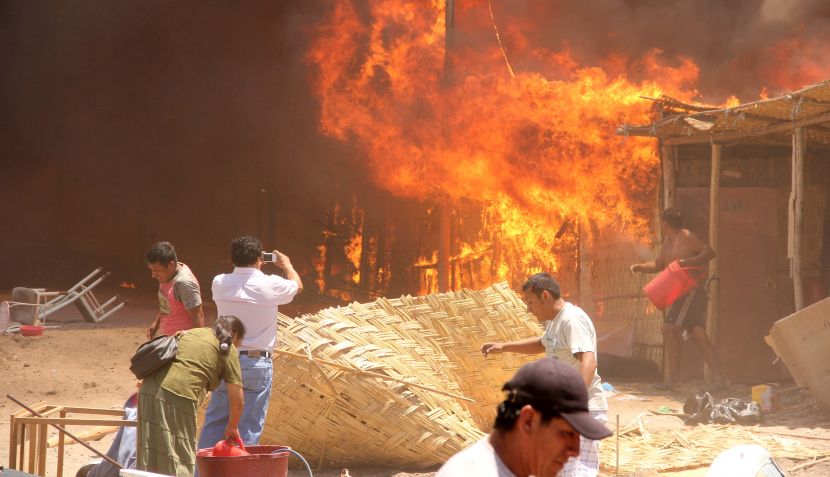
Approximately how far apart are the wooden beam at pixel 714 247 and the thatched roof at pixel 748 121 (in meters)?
0.31

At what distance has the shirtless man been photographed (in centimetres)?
974

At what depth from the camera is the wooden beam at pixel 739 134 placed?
870 cm

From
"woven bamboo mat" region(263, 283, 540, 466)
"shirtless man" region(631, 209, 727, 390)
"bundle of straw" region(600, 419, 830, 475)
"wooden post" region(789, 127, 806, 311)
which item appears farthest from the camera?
"shirtless man" region(631, 209, 727, 390)

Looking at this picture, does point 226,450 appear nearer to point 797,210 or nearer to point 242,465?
point 242,465

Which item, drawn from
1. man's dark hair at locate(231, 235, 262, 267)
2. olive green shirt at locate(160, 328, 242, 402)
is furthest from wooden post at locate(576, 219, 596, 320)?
olive green shirt at locate(160, 328, 242, 402)

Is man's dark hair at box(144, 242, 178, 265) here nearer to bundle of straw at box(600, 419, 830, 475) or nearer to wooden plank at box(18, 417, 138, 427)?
wooden plank at box(18, 417, 138, 427)

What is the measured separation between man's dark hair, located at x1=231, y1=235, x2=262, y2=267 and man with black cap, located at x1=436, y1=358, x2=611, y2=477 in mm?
3756

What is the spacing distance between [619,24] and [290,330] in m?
12.3

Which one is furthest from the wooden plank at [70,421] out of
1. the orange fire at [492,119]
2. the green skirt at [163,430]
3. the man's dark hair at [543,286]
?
the orange fire at [492,119]

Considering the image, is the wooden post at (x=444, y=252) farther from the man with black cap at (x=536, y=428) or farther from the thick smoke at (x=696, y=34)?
the man with black cap at (x=536, y=428)

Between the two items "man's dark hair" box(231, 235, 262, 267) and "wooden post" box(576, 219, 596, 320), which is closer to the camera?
"man's dark hair" box(231, 235, 262, 267)

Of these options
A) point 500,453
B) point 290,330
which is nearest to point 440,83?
point 290,330

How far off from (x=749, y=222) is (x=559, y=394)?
937cm

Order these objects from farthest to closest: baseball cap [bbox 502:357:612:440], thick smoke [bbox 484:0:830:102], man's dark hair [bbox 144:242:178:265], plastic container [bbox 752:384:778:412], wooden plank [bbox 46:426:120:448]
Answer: thick smoke [bbox 484:0:830:102]
plastic container [bbox 752:384:778:412]
wooden plank [bbox 46:426:120:448]
man's dark hair [bbox 144:242:178:265]
baseball cap [bbox 502:357:612:440]
